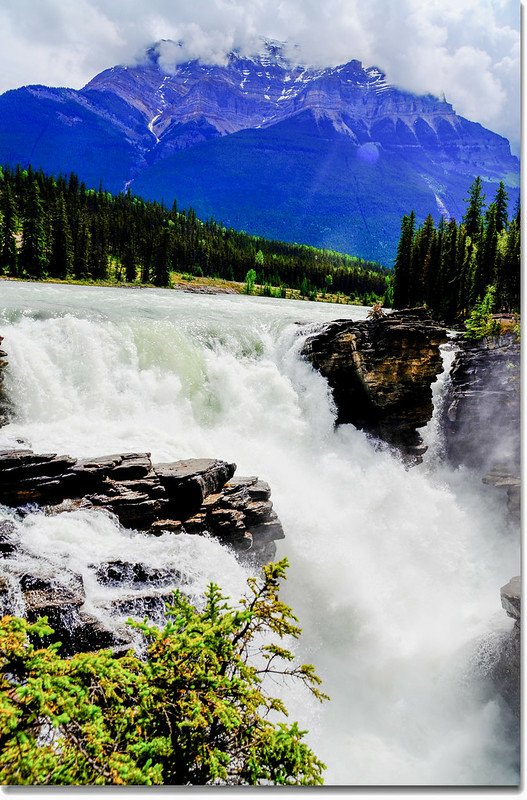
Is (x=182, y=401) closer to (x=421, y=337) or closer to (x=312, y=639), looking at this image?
(x=312, y=639)

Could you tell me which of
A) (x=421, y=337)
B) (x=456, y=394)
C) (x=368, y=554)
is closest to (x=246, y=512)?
(x=368, y=554)

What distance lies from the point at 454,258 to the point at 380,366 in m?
19.0

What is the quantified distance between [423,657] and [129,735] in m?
6.05

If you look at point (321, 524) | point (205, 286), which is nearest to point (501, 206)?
point (321, 524)

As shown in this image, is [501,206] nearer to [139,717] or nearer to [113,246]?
[139,717]

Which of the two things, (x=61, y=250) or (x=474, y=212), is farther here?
(x=61, y=250)

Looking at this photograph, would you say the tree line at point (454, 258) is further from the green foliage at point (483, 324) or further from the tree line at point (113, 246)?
the tree line at point (113, 246)

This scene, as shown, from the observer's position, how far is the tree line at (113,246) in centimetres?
3198

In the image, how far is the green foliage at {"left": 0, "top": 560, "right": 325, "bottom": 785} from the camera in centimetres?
221

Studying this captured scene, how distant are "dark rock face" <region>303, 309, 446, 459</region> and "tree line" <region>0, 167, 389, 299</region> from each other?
27.4 m

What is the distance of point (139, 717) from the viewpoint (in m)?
2.57

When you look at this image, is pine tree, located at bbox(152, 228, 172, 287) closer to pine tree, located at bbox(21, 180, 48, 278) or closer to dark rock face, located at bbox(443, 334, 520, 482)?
pine tree, located at bbox(21, 180, 48, 278)

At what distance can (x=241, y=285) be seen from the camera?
5691 cm

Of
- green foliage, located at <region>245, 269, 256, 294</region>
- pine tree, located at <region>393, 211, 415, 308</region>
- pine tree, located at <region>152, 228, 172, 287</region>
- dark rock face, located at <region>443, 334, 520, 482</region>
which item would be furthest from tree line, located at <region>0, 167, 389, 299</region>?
dark rock face, located at <region>443, 334, 520, 482</region>
